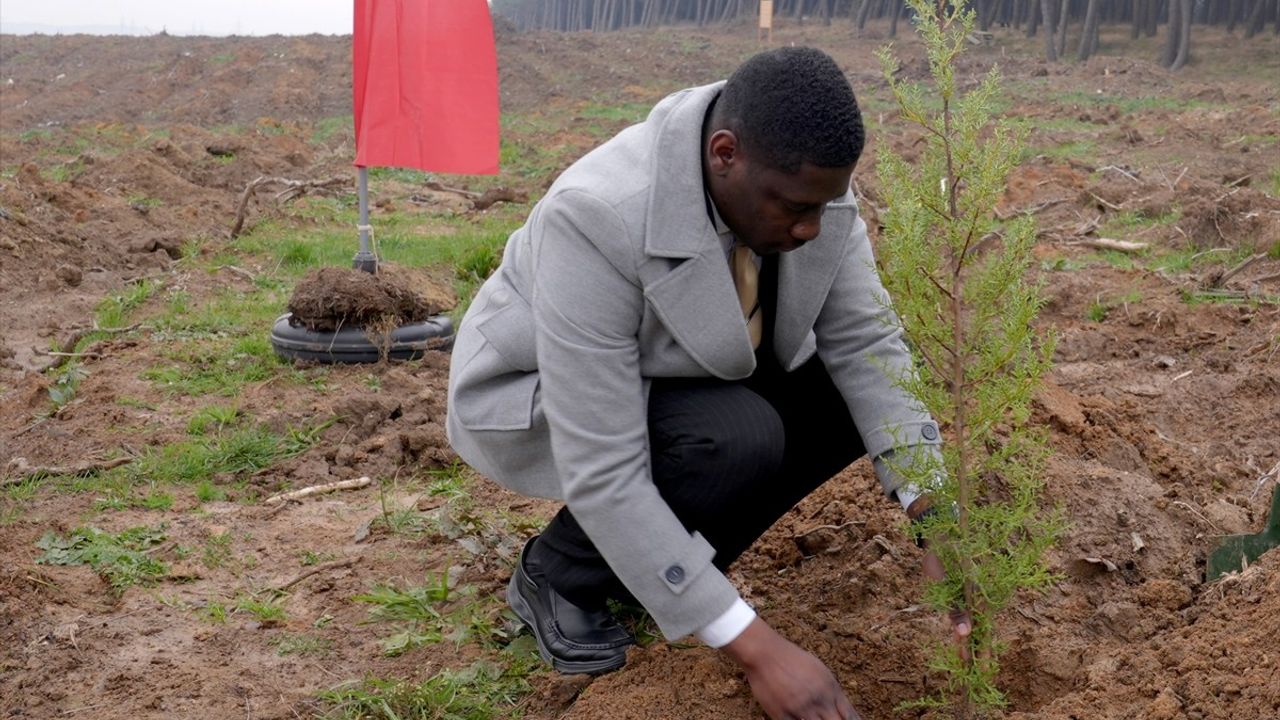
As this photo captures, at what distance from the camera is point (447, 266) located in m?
7.64

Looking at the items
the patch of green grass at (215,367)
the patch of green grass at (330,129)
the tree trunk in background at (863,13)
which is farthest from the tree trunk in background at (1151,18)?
the patch of green grass at (215,367)

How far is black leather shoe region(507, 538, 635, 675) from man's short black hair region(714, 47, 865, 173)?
1.24 metres

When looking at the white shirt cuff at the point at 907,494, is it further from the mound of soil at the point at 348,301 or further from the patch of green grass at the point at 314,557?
the mound of soil at the point at 348,301

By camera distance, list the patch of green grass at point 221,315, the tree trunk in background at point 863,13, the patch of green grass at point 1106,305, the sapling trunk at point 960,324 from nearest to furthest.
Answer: the sapling trunk at point 960,324 < the patch of green grass at point 1106,305 < the patch of green grass at point 221,315 < the tree trunk in background at point 863,13

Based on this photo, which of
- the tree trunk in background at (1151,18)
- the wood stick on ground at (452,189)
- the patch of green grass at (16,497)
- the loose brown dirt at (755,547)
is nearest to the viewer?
the loose brown dirt at (755,547)

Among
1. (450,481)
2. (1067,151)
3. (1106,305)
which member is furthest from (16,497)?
(1067,151)

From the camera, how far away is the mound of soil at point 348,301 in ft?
17.5

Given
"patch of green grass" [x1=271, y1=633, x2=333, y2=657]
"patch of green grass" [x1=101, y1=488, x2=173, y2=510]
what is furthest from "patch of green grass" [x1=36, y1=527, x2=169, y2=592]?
"patch of green grass" [x1=271, y1=633, x2=333, y2=657]

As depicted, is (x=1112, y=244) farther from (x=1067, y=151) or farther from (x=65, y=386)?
(x=65, y=386)

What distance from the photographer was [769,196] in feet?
6.98

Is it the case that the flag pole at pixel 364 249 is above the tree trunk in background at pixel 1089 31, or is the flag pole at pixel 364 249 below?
below

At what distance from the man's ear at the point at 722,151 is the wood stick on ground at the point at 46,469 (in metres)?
2.92

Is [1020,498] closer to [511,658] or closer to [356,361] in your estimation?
[511,658]

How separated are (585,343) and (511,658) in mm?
1035
